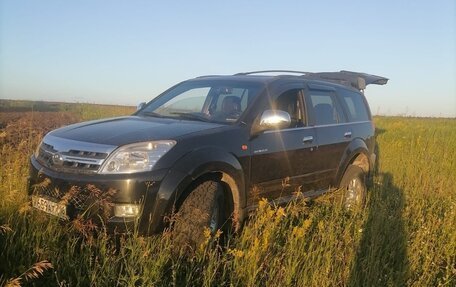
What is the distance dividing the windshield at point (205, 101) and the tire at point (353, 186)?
193cm

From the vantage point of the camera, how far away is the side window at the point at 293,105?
509 cm

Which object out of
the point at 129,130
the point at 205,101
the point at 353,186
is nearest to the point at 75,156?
the point at 129,130

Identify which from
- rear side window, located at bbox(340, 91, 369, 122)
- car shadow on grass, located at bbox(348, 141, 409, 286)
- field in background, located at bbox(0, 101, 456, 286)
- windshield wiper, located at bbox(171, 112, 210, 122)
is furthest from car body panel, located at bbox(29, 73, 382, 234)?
car shadow on grass, located at bbox(348, 141, 409, 286)

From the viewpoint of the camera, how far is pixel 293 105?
209 inches

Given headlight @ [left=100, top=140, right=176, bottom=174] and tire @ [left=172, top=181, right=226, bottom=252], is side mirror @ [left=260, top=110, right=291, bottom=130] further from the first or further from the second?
headlight @ [left=100, top=140, right=176, bottom=174]

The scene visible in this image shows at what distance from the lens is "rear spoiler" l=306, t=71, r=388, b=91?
280 inches

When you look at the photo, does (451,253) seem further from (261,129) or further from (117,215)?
(117,215)

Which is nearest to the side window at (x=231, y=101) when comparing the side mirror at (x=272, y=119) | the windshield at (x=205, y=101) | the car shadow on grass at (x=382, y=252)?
the windshield at (x=205, y=101)

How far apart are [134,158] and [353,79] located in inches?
193

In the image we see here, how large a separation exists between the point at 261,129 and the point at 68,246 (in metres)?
2.20

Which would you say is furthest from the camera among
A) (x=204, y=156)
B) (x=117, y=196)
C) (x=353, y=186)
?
(x=353, y=186)

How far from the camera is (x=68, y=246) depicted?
3.20 m

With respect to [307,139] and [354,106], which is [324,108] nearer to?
[307,139]

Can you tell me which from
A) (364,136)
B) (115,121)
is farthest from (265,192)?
(364,136)
